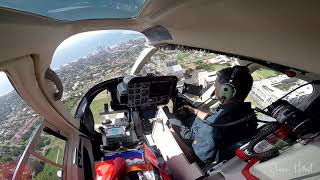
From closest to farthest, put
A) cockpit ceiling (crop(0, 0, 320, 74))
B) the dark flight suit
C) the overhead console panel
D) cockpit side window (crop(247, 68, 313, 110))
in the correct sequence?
cockpit ceiling (crop(0, 0, 320, 74)), the dark flight suit, the overhead console panel, cockpit side window (crop(247, 68, 313, 110))

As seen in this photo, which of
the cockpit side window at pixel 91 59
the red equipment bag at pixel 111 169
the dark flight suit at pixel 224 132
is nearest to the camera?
the red equipment bag at pixel 111 169

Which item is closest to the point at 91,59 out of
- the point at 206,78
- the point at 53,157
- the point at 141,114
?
the point at 141,114

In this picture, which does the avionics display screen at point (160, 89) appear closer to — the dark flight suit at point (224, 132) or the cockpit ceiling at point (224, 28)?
the cockpit ceiling at point (224, 28)

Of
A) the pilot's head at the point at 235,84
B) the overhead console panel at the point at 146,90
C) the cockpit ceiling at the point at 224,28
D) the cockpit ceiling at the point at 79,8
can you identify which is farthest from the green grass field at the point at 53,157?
the pilot's head at the point at 235,84

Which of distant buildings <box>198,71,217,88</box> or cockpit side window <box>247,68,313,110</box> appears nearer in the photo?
cockpit side window <box>247,68,313,110</box>

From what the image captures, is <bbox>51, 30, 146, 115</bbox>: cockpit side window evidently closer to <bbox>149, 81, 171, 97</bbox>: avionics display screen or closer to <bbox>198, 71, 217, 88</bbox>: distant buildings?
<bbox>149, 81, 171, 97</bbox>: avionics display screen

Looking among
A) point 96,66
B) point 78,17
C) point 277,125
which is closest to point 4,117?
point 78,17

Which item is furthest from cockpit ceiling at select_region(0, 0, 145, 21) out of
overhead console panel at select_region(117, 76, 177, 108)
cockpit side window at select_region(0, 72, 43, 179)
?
overhead console panel at select_region(117, 76, 177, 108)

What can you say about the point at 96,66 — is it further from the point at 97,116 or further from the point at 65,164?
the point at 65,164
